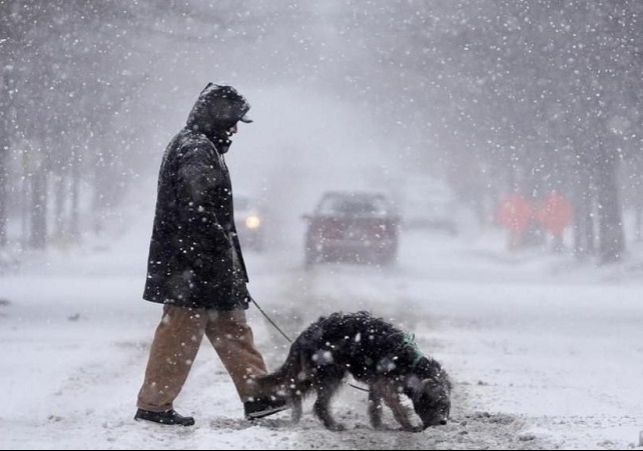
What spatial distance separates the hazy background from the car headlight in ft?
6.07

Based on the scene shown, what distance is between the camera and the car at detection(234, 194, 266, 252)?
19344 mm

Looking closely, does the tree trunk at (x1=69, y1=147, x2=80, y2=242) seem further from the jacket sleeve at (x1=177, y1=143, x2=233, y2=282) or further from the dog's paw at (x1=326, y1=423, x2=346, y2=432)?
the dog's paw at (x1=326, y1=423, x2=346, y2=432)

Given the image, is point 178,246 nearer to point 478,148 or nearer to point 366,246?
point 366,246

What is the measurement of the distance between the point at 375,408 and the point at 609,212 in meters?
13.4

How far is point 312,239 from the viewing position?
666 inches

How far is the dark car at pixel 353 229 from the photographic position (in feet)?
53.0

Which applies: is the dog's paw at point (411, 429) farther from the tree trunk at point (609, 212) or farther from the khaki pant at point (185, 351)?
the tree trunk at point (609, 212)

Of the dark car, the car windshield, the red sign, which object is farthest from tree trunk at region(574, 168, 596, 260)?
the car windshield

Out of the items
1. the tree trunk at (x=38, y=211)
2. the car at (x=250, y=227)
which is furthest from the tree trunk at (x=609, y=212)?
the tree trunk at (x=38, y=211)

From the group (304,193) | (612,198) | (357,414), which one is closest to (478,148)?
(304,193)

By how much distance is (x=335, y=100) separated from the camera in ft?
80.8

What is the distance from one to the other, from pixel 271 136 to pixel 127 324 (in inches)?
628

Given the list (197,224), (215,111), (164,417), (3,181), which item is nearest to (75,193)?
(3,181)

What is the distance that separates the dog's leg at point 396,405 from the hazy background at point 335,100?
10.6 m
